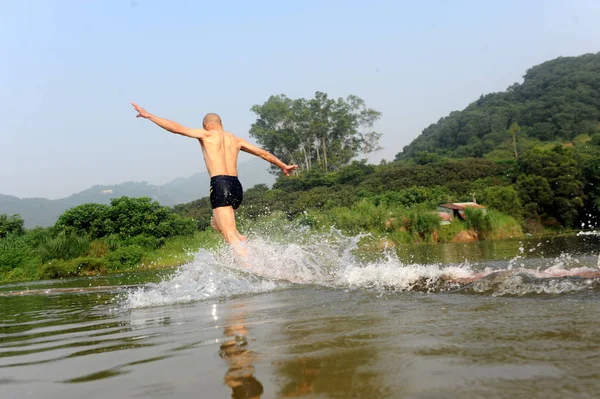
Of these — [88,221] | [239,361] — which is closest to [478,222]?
[88,221]

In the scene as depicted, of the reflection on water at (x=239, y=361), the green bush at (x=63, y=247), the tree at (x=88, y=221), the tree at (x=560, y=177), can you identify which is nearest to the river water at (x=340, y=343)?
the reflection on water at (x=239, y=361)

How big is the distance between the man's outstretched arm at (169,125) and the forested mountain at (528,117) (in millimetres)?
44731

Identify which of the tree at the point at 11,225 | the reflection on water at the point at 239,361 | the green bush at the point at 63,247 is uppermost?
the tree at the point at 11,225

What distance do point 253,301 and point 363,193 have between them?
33816 mm

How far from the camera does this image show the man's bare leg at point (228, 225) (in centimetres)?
589

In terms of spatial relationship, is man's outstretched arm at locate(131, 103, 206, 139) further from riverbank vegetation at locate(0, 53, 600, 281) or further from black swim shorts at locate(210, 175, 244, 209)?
riverbank vegetation at locate(0, 53, 600, 281)

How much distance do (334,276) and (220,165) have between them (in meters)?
2.08

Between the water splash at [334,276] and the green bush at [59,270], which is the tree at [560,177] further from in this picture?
the water splash at [334,276]

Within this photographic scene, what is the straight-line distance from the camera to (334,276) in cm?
526

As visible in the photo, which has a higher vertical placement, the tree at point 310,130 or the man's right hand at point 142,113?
the tree at point 310,130

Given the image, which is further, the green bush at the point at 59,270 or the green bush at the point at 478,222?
the green bush at the point at 478,222

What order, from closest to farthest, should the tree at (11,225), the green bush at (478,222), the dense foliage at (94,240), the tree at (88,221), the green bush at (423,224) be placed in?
the dense foliage at (94,240)
the tree at (88,221)
the green bush at (423,224)
the green bush at (478,222)
the tree at (11,225)

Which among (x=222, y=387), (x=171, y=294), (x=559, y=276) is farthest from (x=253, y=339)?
(x=171, y=294)

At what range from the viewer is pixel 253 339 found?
2.29 m
